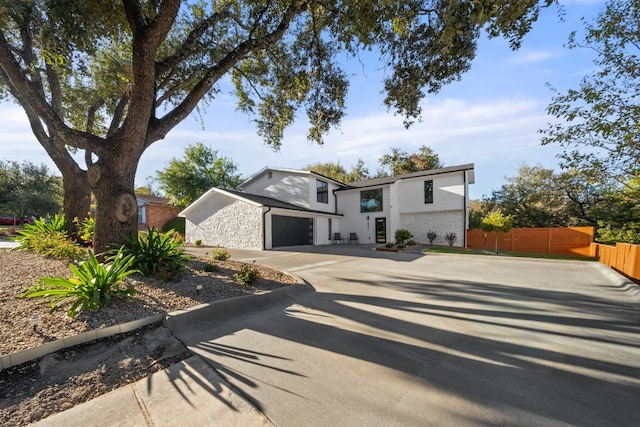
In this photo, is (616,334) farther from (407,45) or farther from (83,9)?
(83,9)

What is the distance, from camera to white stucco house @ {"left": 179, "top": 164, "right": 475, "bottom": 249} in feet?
52.9

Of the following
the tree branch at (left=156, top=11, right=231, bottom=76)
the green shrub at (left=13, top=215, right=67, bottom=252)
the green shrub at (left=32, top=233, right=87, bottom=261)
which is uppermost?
the tree branch at (left=156, top=11, right=231, bottom=76)

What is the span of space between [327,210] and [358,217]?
2.59 metres

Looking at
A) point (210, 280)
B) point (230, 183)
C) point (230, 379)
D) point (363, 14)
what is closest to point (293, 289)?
point (210, 280)

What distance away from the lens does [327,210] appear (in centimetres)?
2084

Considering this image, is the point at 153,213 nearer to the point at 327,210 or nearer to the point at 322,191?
the point at 322,191

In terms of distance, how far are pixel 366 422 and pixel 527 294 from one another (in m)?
5.63

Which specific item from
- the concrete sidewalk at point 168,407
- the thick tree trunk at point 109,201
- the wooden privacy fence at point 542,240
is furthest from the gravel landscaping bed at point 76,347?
the wooden privacy fence at point 542,240


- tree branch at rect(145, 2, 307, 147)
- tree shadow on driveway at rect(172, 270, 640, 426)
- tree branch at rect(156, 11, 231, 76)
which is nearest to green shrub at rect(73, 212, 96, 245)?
tree branch at rect(145, 2, 307, 147)

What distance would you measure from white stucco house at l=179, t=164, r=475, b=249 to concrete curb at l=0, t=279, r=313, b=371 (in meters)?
10.3

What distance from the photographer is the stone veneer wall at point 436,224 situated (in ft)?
61.2

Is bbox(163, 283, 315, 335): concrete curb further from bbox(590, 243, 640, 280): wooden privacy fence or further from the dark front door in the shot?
the dark front door

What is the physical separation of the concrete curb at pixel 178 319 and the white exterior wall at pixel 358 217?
49.0 ft

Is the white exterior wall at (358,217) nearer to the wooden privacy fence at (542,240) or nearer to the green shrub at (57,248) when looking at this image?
the wooden privacy fence at (542,240)
